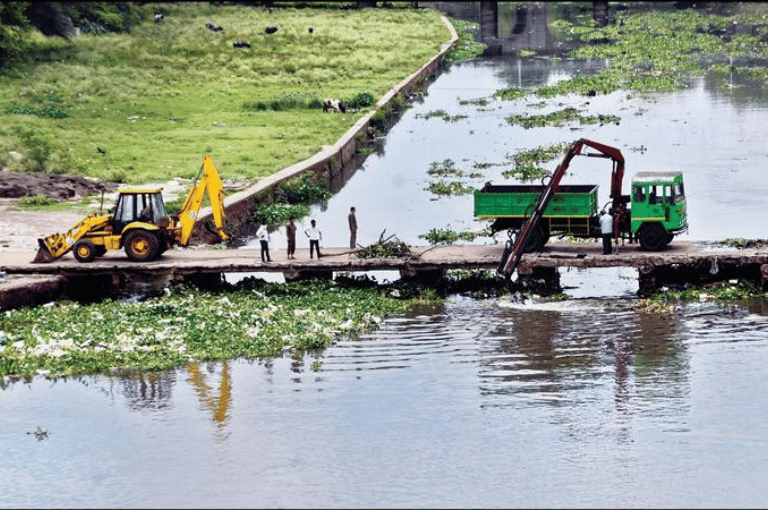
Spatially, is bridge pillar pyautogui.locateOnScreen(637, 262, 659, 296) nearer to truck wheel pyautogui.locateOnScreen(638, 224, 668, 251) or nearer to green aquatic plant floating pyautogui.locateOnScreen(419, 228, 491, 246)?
truck wheel pyautogui.locateOnScreen(638, 224, 668, 251)

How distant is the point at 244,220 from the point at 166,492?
24.8 m

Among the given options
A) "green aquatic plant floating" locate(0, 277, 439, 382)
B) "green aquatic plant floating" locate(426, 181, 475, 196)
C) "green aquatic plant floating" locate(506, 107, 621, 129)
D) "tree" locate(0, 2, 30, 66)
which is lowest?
"green aquatic plant floating" locate(0, 277, 439, 382)

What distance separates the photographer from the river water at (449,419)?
26516 millimetres

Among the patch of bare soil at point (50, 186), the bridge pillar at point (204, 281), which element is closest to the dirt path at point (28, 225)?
the patch of bare soil at point (50, 186)

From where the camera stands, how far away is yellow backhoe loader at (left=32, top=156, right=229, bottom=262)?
40.9 m

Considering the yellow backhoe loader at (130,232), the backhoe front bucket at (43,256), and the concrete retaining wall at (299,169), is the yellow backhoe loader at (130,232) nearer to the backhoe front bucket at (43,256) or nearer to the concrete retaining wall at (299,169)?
the backhoe front bucket at (43,256)

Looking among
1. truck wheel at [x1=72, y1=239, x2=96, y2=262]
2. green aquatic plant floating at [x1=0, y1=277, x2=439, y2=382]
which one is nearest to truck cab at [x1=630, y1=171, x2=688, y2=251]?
green aquatic plant floating at [x1=0, y1=277, x2=439, y2=382]

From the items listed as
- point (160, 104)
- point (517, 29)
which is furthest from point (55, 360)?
point (517, 29)

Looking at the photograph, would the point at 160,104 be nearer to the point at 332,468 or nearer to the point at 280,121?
the point at 280,121

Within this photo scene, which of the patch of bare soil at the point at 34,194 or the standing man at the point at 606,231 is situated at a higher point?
the patch of bare soil at the point at 34,194

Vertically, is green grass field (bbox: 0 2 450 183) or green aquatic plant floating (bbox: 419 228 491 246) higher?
green grass field (bbox: 0 2 450 183)

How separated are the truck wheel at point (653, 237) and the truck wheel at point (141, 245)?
12638mm

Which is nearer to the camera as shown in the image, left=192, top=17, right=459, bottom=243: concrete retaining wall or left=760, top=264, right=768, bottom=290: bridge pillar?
left=760, top=264, right=768, bottom=290: bridge pillar

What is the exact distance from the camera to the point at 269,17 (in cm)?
12462
